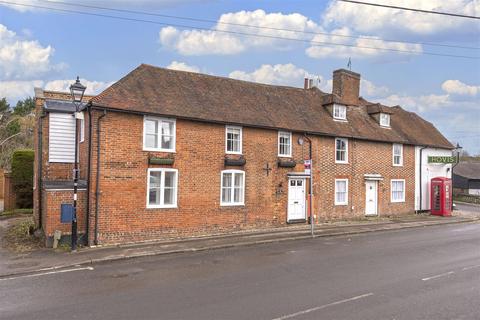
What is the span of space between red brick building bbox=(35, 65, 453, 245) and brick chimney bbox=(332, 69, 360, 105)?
20cm

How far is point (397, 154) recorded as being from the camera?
85.8 ft

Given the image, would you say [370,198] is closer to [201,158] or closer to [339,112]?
[339,112]

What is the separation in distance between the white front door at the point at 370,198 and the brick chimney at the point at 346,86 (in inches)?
194

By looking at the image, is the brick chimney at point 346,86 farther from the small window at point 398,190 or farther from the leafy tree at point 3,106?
the leafy tree at point 3,106

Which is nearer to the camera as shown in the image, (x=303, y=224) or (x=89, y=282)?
(x=89, y=282)

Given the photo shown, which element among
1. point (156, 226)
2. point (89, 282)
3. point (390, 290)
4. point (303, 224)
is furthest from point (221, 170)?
point (390, 290)

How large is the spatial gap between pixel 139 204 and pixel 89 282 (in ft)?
19.9

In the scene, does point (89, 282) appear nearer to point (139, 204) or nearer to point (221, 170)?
point (139, 204)

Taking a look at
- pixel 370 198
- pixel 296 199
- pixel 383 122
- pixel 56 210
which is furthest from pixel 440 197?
pixel 56 210

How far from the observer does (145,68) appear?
739 inches

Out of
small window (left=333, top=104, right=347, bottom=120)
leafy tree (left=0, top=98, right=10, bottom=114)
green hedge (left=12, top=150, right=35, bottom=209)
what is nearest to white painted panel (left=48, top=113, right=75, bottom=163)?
green hedge (left=12, top=150, right=35, bottom=209)

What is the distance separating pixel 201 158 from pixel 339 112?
1001 cm

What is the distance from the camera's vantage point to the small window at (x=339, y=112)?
941 inches

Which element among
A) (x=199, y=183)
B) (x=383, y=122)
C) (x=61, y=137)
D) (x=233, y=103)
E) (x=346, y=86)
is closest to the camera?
(x=199, y=183)
